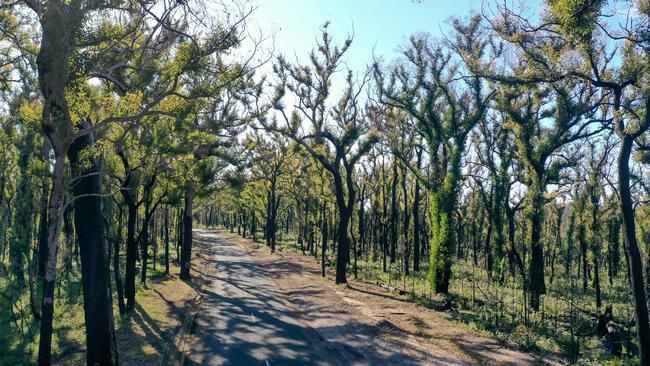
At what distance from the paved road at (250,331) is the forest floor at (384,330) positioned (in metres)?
0.67

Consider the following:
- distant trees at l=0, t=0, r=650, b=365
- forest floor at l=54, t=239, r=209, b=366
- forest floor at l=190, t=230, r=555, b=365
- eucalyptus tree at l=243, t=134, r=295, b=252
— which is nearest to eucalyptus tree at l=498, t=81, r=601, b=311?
distant trees at l=0, t=0, r=650, b=365

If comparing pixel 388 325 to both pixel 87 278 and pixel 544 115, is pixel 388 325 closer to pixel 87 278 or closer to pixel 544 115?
pixel 87 278

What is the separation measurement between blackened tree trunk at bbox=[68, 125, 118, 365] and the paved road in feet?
8.82

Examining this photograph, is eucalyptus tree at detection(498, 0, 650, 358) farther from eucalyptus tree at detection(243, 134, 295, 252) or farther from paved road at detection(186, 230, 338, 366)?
eucalyptus tree at detection(243, 134, 295, 252)

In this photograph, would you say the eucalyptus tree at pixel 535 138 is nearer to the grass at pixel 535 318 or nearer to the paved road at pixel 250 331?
the grass at pixel 535 318

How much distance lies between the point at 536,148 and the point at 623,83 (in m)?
11.7

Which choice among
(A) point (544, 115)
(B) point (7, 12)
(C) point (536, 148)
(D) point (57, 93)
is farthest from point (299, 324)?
(A) point (544, 115)

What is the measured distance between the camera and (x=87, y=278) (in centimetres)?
1134

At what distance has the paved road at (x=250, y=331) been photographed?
13406 millimetres

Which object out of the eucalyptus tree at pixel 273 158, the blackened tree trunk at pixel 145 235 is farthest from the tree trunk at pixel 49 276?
the eucalyptus tree at pixel 273 158

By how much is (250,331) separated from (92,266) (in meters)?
6.79

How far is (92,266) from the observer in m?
11.3

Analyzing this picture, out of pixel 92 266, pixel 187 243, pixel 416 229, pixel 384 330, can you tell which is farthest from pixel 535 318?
pixel 187 243

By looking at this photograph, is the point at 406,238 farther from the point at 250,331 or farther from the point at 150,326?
the point at 150,326
